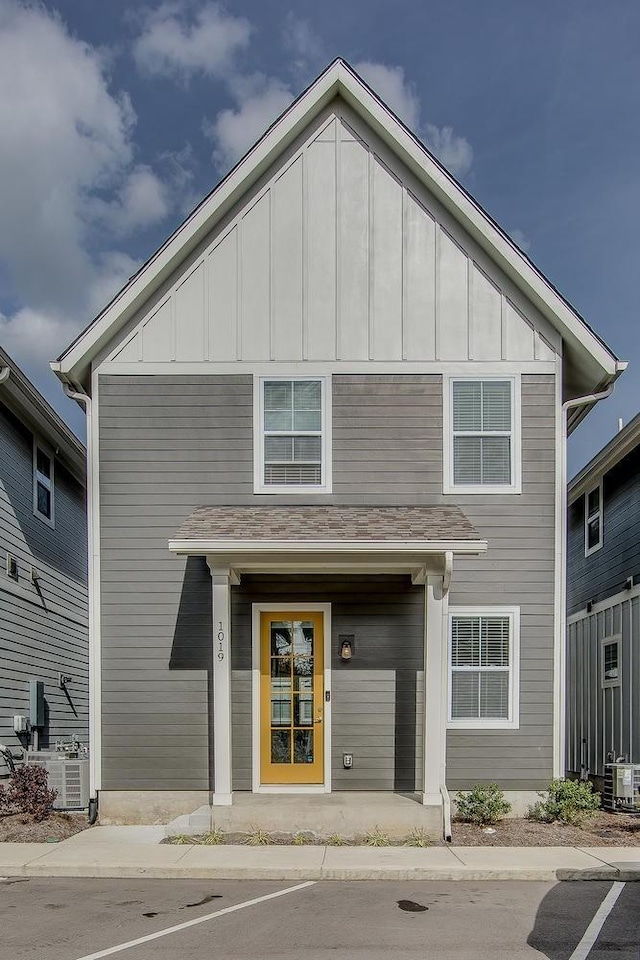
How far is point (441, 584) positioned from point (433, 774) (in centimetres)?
212

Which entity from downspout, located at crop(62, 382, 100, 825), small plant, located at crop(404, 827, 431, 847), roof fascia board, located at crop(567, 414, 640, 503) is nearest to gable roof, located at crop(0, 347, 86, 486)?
downspout, located at crop(62, 382, 100, 825)

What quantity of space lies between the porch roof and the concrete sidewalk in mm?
3095

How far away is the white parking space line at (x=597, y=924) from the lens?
5941 mm

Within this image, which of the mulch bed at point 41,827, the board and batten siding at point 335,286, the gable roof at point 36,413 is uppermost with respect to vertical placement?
the board and batten siding at point 335,286

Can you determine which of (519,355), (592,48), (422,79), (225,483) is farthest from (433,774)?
(592,48)

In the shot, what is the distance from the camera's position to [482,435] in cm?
1119

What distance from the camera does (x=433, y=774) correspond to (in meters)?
9.80

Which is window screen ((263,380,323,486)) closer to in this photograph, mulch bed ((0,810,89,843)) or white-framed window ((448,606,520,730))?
white-framed window ((448,606,520,730))

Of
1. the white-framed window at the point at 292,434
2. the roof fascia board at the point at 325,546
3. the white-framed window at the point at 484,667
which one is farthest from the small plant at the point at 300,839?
the white-framed window at the point at 292,434

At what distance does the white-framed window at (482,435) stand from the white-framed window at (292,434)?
1.57m

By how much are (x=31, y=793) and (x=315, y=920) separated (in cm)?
509

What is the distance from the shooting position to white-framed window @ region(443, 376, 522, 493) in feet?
36.6

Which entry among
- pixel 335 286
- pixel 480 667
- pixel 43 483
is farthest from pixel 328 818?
pixel 43 483

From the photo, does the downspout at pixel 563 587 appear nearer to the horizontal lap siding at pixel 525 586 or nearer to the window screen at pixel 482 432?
the horizontal lap siding at pixel 525 586
